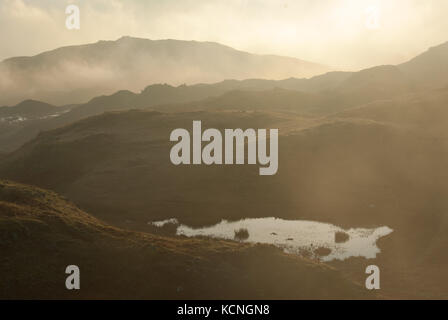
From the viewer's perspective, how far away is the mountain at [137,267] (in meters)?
21.2

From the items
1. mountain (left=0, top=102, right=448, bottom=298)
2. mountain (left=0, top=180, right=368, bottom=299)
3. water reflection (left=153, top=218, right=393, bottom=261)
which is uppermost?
mountain (left=0, top=102, right=448, bottom=298)

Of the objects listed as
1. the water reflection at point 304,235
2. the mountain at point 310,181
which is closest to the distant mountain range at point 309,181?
the mountain at point 310,181

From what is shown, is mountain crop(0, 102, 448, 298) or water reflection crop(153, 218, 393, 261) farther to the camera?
mountain crop(0, 102, 448, 298)

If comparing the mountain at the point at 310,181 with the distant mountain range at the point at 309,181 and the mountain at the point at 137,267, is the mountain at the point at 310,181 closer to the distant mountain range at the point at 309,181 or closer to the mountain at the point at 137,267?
the distant mountain range at the point at 309,181

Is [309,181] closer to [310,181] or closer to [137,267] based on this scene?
[310,181]

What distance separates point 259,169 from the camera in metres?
61.6

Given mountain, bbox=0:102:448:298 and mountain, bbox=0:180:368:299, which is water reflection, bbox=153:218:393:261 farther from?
mountain, bbox=0:180:368:299

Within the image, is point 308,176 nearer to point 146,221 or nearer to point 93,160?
point 146,221

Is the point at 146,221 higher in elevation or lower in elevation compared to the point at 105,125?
lower

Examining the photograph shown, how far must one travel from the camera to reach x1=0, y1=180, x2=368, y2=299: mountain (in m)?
21.2

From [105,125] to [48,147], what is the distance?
2277 cm

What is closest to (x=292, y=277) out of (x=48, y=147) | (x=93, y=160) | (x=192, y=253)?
(x=192, y=253)

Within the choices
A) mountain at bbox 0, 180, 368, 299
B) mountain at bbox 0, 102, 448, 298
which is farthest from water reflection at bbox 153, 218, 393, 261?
mountain at bbox 0, 180, 368, 299
